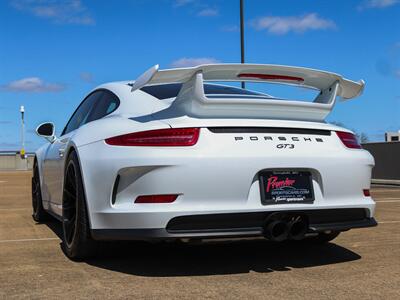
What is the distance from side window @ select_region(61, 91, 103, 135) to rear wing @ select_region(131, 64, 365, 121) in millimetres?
1245

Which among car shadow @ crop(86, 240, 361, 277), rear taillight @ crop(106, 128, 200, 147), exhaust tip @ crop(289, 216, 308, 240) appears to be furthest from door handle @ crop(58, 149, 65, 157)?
exhaust tip @ crop(289, 216, 308, 240)

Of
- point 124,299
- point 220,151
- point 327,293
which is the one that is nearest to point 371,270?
point 327,293

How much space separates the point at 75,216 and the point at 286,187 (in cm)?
165

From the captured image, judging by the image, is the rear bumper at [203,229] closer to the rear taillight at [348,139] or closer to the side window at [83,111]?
the rear taillight at [348,139]

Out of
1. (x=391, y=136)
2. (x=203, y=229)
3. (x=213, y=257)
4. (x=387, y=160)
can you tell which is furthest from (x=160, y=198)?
(x=391, y=136)

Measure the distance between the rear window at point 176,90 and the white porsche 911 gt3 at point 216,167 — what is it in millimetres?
74

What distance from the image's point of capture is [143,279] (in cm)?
362

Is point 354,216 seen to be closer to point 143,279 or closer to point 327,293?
point 327,293

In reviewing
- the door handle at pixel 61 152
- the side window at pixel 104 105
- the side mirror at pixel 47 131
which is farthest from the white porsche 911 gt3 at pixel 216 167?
the side mirror at pixel 47 131

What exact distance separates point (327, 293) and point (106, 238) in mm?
1480

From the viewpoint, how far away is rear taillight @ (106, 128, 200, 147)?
11.5ft

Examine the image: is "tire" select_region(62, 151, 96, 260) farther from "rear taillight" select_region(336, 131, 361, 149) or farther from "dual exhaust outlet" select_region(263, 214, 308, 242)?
"rear taillight" select_region(336, 131, 361, 149)

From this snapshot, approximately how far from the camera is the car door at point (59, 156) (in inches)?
196

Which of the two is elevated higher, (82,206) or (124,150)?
(124,150)
